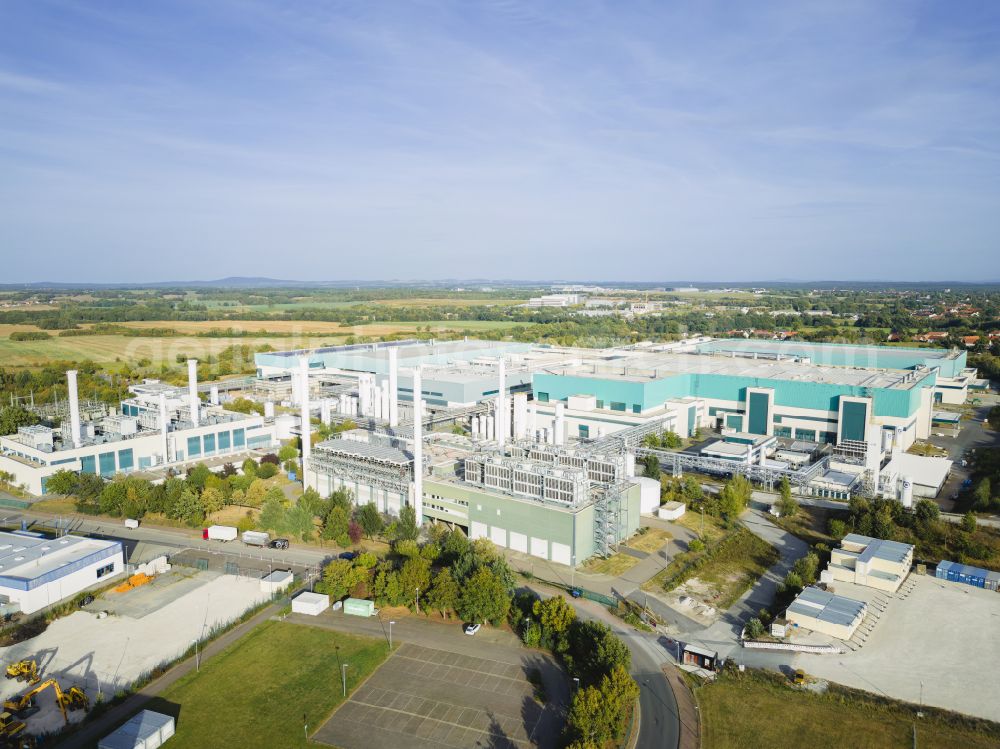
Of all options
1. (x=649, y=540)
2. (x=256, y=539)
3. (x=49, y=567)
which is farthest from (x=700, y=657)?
(x=49, y=567)

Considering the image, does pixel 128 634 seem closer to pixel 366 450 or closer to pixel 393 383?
pixel 366 450

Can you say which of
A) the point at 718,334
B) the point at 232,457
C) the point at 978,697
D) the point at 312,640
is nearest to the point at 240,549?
the point at 312,640

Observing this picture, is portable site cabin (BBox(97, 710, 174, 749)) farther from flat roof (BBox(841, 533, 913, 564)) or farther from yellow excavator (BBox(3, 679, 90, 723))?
flat roof (BBox(841, 533, 913, 564))

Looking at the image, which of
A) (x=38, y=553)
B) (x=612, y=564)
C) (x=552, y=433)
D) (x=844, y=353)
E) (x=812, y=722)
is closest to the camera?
(x=812, y=722)

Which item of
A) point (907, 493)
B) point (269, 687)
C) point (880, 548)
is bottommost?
point (269, 687)

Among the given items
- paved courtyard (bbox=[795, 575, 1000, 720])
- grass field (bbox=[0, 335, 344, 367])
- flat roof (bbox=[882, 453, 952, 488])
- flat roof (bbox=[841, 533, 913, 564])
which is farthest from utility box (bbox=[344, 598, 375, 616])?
grass field (bbox=[0, 335, 344, 367])

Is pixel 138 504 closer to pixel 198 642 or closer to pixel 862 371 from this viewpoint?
pixel 198 642
